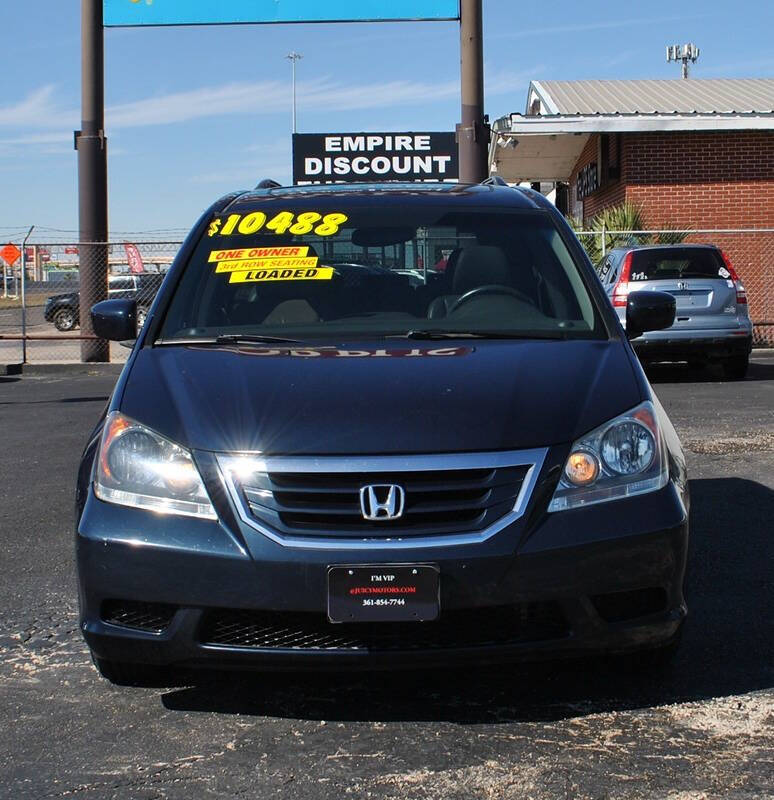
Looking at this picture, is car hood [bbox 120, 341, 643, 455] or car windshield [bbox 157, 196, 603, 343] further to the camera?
car windshield [bbox 157, 196, 603, 343]

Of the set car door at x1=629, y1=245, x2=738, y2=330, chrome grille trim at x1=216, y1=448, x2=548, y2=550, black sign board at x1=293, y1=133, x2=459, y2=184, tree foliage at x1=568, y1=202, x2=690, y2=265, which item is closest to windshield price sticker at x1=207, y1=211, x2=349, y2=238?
chrome grille trim at x1=216, y1=448, x2=548, y2=550

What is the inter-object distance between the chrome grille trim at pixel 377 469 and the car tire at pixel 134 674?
71cm

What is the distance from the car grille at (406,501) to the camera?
316 cm

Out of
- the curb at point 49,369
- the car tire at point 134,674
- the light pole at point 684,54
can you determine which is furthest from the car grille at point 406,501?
the light pole at point 684,54

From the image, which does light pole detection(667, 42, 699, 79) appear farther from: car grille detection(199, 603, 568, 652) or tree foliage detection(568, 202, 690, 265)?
car grille detection(199, 603, 568, 652)

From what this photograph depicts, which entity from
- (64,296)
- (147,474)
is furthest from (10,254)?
(147,474)

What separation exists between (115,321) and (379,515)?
210cm

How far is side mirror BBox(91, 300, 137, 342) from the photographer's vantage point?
4.82 metres

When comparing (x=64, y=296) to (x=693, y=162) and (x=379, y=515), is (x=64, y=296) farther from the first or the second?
(x=379, y=515)

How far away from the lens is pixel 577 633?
325 centimetres

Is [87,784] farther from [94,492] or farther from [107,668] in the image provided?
[94,492]

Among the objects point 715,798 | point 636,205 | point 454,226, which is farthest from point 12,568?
point 636,205

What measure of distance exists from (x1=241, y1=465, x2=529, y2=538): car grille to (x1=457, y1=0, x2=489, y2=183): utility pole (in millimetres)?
14108

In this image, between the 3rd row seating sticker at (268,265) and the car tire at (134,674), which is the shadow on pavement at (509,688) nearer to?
the car tire at (134,674)
